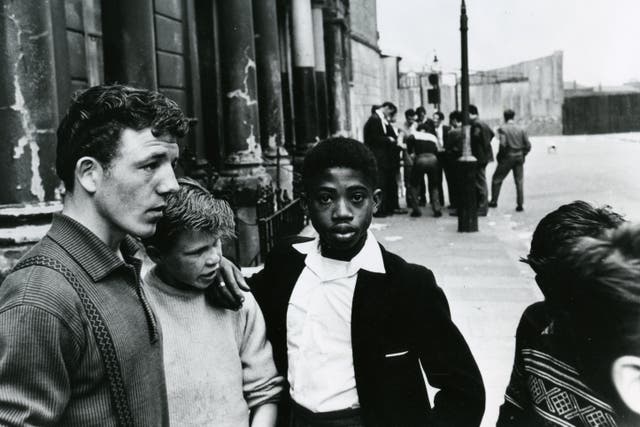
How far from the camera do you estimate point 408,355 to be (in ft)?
6.89

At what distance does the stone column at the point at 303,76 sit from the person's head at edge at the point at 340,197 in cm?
1065

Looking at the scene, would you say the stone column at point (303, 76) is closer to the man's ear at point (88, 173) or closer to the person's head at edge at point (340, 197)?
the person's head at edge at point (340, 197)

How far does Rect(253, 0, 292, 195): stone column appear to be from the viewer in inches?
398

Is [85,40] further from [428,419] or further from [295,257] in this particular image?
[428,419]

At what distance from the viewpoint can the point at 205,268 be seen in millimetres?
2182

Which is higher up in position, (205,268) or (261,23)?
(261,23)

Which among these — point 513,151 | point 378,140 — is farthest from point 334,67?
point 513,151

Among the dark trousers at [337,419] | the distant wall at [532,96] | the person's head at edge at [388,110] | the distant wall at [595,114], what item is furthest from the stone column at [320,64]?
the distant wall at [595,114]

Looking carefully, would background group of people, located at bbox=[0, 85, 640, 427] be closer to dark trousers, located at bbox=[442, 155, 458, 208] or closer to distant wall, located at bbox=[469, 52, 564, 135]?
dark trousers, located at bbox=[442, 155, 458, 208]

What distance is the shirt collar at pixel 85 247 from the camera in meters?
1.45

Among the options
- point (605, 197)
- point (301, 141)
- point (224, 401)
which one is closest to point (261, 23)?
point (301, 141)

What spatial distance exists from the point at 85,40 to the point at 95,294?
19.8 feet

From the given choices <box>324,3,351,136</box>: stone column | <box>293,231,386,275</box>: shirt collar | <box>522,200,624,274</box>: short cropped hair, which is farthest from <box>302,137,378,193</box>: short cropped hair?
<box>324,3,351,136</box>: stone column

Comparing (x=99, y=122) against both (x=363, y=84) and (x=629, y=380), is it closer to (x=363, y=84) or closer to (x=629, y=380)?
(x=629, y=380)
